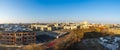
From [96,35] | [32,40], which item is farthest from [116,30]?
[32,40]

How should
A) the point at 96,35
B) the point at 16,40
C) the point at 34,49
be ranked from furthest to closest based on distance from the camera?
the point at 96,35, the point at 16,40, the point at 34,49

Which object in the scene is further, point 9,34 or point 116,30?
point 116,30

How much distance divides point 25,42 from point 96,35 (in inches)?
201

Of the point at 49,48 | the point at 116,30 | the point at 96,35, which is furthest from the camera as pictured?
the point at 116,30

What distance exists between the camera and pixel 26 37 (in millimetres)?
8406

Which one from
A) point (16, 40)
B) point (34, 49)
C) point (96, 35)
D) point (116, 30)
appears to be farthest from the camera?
point (116, 30)

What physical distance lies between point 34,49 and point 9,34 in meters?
3.24

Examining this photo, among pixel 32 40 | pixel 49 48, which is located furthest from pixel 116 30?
pixel 49 48

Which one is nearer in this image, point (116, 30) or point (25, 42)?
point (25, 42)

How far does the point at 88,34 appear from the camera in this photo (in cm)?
1228

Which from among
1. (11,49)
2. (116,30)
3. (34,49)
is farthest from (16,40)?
(116,30)

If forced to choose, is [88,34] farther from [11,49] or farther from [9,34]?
[11,49]

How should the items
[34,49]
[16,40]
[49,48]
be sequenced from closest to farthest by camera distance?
[34,49] < [49,48] < [16,40]

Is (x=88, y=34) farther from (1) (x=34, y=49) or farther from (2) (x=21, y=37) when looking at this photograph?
(1) (x=34, y=49)
